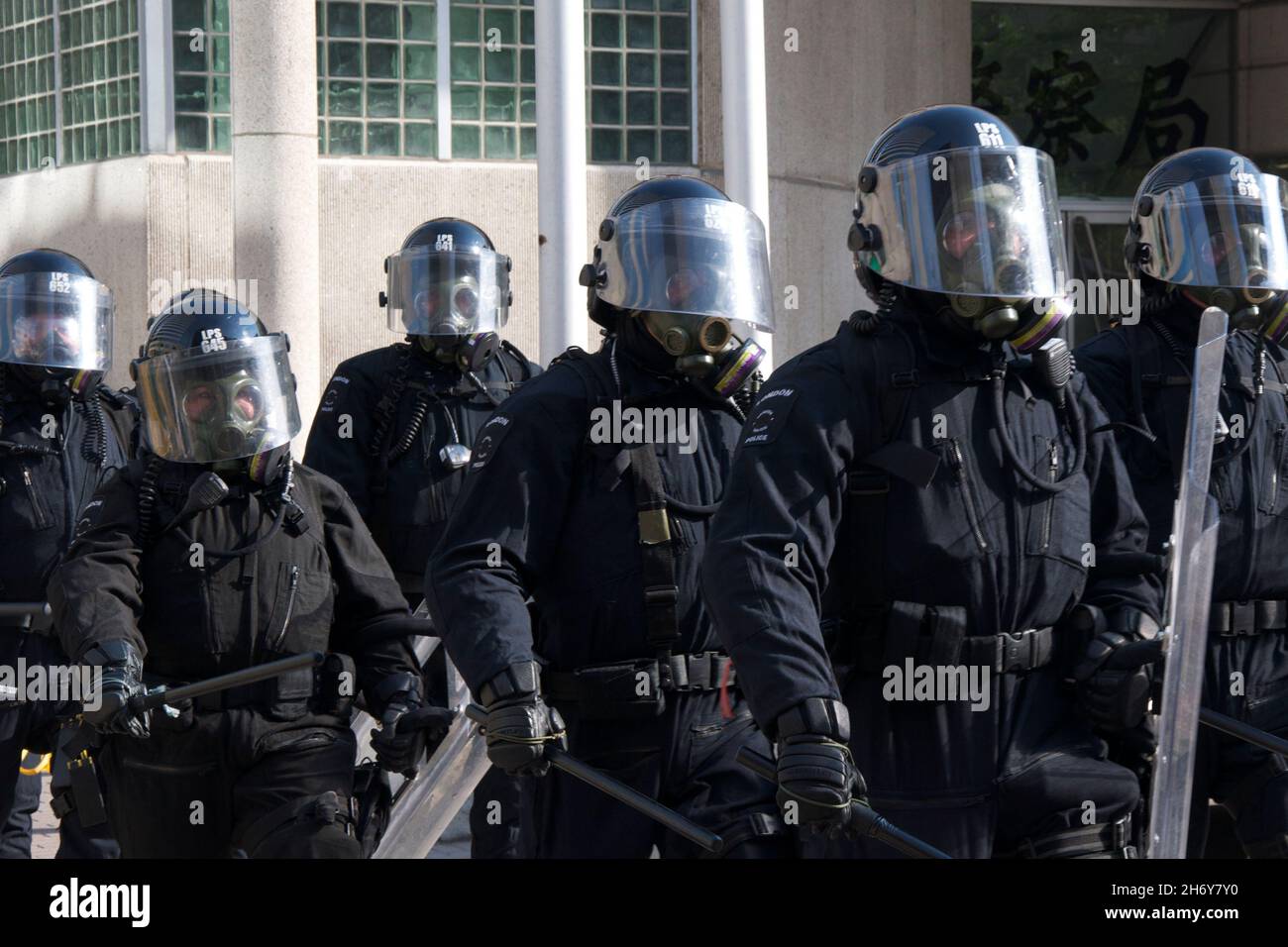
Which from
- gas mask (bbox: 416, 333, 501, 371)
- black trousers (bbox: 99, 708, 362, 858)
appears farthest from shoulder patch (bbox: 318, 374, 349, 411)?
black trousers (bbox: 99, 708, 362, 858)

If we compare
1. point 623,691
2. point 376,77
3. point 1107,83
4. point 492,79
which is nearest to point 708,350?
point 623,691

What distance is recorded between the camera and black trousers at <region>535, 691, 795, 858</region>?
4137 millimetres

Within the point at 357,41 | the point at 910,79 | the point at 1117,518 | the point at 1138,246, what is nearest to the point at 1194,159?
the point at 1138,246

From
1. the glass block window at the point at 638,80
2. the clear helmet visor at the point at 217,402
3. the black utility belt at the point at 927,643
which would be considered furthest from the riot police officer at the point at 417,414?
the glass block window at the point at 638,80

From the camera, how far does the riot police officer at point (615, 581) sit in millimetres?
4133

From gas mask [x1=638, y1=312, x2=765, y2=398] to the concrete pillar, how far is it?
5.91 m

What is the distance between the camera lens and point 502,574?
4191mm

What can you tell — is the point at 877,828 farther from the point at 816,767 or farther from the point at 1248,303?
the point at 1248,303

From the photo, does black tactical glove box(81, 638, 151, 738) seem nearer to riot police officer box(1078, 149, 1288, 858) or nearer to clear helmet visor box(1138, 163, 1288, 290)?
riot police officer box(1078, 149, 1288, 858)

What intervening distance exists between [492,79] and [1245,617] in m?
8.01

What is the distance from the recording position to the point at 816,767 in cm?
339
